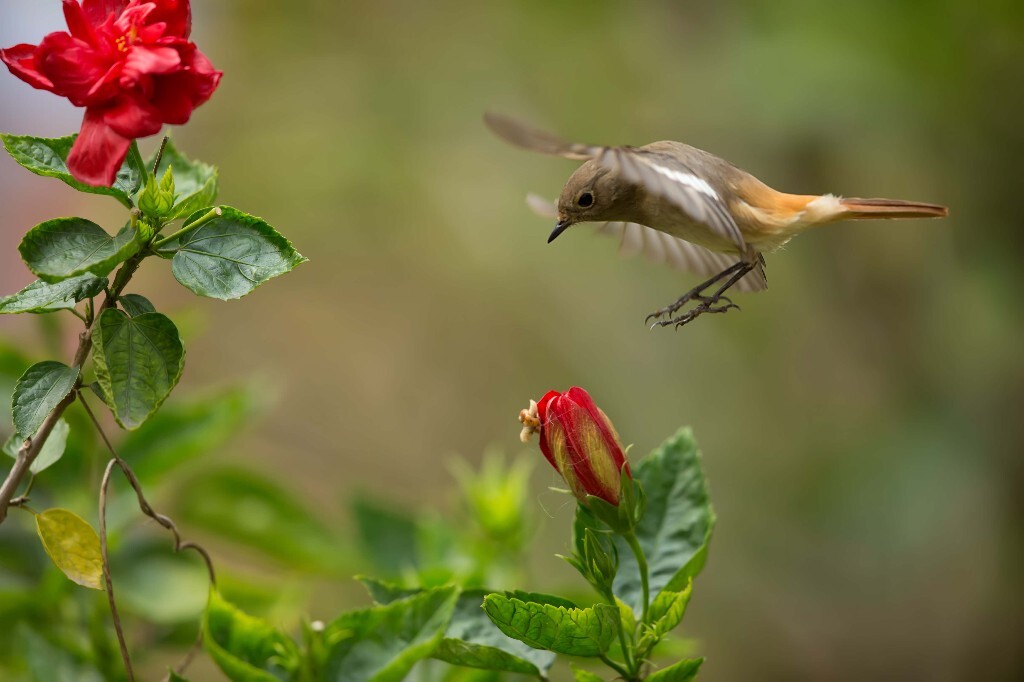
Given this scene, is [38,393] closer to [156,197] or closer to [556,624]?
[156,197]

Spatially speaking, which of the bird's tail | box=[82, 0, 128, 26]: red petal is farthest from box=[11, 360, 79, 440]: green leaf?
the bird's tail

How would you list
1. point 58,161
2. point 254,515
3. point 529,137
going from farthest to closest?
point 254,515 < point 58,161 < point 529,137

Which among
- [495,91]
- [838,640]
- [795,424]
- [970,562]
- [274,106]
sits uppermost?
[495,91]

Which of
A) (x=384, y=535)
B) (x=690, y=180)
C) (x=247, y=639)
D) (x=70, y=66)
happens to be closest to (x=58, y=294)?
(x=70, y=66)

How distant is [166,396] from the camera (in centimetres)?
58

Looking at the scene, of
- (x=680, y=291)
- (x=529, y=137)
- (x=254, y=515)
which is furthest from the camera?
(x=680, y=291)

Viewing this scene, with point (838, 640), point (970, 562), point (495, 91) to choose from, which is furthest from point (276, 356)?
point (970, 562)

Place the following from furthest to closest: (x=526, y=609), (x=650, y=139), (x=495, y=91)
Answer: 1. (x=495, y=91)
2. (x=650, y=139)
3. (x=526, y=609)

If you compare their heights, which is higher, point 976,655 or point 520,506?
point 520,506

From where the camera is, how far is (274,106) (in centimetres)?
273

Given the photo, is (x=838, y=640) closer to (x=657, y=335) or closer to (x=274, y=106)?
(x=657, y=335)

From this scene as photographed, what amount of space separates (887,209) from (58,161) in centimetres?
57

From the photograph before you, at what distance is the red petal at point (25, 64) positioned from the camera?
55cm

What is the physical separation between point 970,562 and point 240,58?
2288 millimetres
